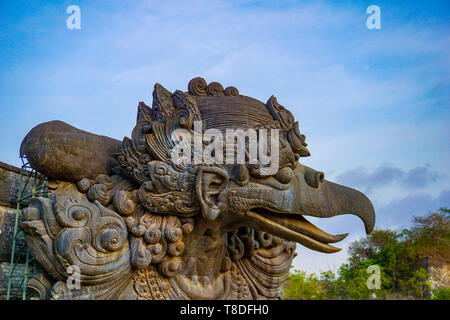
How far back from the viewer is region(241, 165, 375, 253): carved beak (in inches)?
215

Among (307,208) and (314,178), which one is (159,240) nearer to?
(307,208)

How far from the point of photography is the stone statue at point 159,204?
5164 mm

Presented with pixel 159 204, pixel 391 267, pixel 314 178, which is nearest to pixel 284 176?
pixel 314 178

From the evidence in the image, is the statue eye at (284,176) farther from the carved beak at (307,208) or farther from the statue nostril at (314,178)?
the statue nostril at (314,178)

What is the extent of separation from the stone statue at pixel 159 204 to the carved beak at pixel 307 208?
0.01 metres

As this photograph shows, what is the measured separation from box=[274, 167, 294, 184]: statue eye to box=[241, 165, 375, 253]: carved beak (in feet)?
0.32

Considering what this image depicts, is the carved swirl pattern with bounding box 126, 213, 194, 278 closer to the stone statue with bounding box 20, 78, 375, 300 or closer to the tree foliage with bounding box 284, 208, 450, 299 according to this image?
the stone statue with bounding box 20, 78, 375, 300

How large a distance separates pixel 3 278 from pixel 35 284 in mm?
1383

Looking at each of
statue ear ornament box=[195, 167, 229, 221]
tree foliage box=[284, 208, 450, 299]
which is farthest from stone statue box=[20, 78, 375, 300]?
tree foliage box=[284, 208, 450, 299]

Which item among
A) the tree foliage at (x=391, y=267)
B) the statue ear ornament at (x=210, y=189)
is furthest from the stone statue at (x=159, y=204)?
the tree foliage at (x=391, y=267)

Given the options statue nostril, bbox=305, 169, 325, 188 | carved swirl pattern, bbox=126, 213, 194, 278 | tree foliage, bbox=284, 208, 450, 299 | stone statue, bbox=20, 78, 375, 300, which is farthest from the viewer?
tree foliage, bbox=284, 208, 450, 299

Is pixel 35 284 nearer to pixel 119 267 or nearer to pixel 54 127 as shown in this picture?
pixel 119 267
